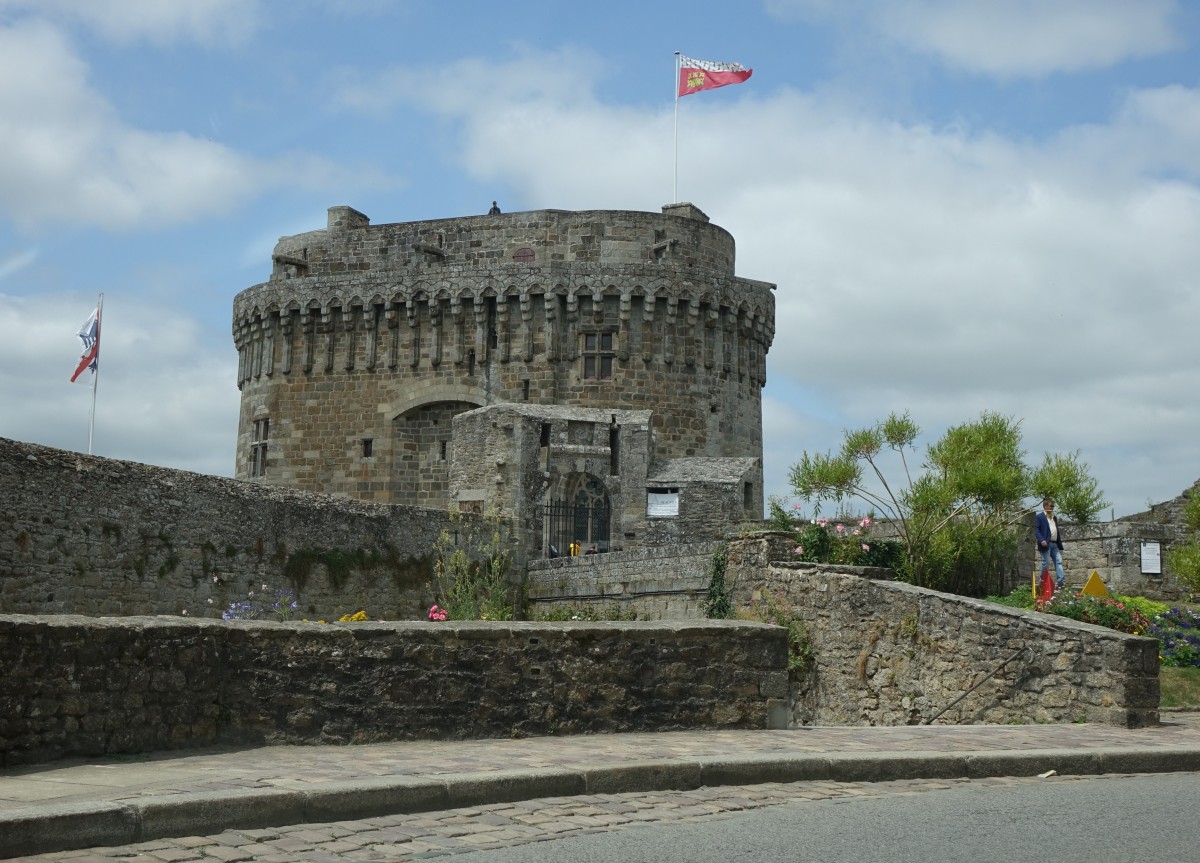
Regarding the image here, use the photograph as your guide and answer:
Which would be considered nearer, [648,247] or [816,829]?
[816,829]

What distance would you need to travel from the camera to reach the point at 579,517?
2998 centimetres

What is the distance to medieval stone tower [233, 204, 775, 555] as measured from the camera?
3516 cm

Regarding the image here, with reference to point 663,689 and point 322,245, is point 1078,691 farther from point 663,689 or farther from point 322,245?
point 322,245

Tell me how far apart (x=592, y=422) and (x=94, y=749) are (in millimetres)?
22771

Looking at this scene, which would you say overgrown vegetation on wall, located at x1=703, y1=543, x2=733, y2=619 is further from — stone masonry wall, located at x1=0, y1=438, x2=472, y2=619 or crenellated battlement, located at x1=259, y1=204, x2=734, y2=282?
crenellated battlement, located at x1=259, y1=204, x2=734, y2=282

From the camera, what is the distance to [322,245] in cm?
3916

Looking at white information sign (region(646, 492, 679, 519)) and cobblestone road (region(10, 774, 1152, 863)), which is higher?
white information sign (region(646, 492, 679, 519))

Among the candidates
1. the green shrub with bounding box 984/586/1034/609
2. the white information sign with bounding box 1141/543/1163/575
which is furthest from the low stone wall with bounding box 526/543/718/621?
the white information sign with bounding box 1141/543/1163/575

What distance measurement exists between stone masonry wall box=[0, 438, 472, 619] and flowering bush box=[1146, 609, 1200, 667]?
40.6 feet

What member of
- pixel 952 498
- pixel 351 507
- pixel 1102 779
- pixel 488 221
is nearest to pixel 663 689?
pixel 1102 779

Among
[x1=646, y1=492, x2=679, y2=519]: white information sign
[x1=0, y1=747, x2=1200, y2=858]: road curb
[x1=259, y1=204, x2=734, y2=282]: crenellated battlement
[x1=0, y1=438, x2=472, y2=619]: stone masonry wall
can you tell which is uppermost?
[x1=259, y1=204, x2=734, y2=282]: crenellated battlement

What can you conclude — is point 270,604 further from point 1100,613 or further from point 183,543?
point 1100,613

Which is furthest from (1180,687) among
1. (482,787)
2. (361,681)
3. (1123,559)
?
(482,787)

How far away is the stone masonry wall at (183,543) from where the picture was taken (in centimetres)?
1692
